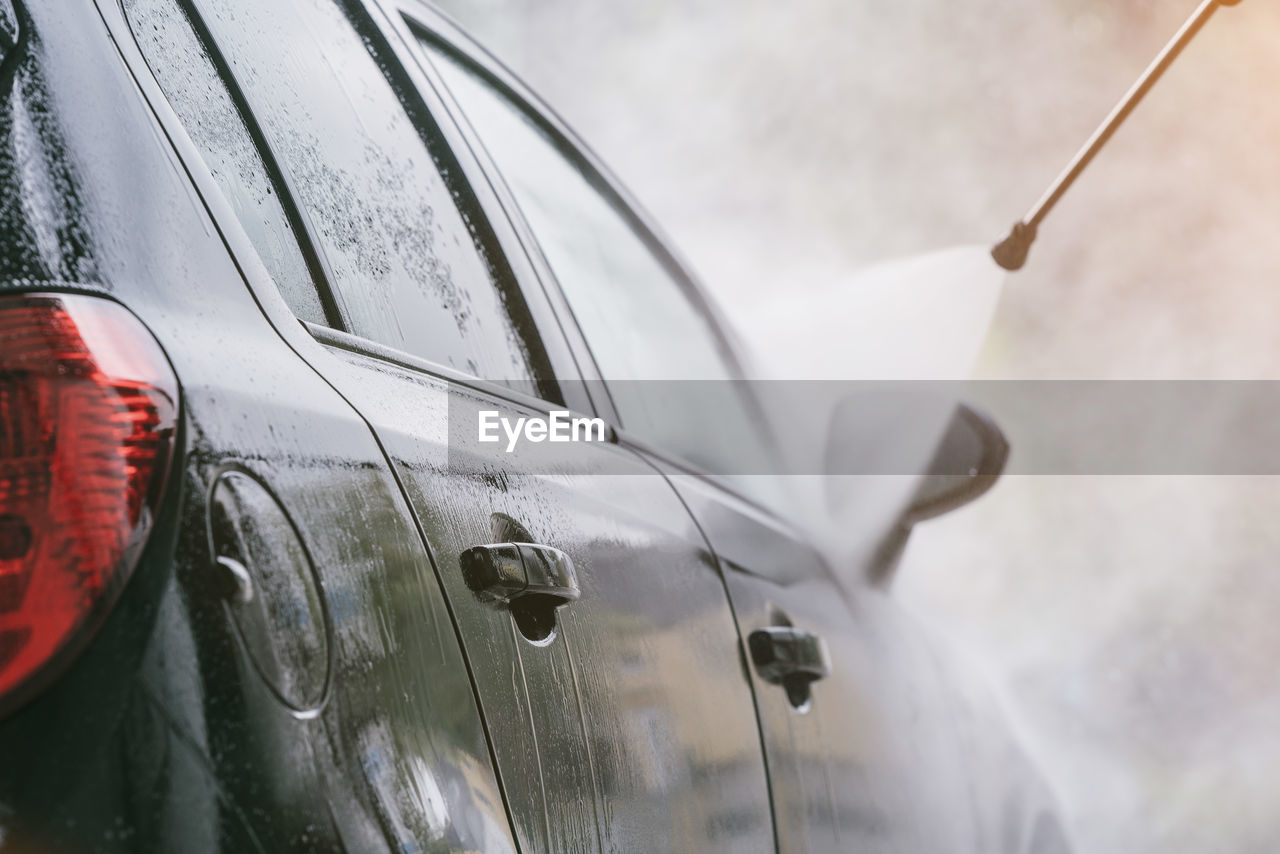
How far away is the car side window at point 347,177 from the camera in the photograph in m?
0.98

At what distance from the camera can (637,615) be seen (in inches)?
45.4

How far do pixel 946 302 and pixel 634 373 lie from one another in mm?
1582

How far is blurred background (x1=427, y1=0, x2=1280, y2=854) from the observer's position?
9328 millimetres

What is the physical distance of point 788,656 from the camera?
1.47m

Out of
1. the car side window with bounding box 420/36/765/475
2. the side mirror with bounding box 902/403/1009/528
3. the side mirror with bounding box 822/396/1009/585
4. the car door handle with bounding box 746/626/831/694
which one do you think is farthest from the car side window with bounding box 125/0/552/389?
the side mirror with bounding box 902/403/1009/528

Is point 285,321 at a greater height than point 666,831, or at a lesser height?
greater

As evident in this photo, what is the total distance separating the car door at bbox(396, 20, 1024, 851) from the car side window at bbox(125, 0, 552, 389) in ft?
0.58

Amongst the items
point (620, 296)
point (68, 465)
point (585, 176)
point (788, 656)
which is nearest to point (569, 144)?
point (585, 176)

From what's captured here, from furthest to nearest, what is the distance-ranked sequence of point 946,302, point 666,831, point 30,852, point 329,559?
point 946,302, point 666,831, point 329,559, point 30,852

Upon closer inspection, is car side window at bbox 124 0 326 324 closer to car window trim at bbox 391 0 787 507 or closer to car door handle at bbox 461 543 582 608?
car door handle at bbox 461 543 582 608

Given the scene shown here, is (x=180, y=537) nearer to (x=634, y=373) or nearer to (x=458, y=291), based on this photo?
(x=458, y=291)

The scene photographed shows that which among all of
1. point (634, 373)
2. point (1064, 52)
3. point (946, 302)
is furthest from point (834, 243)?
point (634, 373)

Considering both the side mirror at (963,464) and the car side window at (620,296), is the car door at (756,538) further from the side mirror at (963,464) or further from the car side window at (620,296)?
the side mirror at (963,464)

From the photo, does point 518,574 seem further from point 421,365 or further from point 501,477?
point 421,365
